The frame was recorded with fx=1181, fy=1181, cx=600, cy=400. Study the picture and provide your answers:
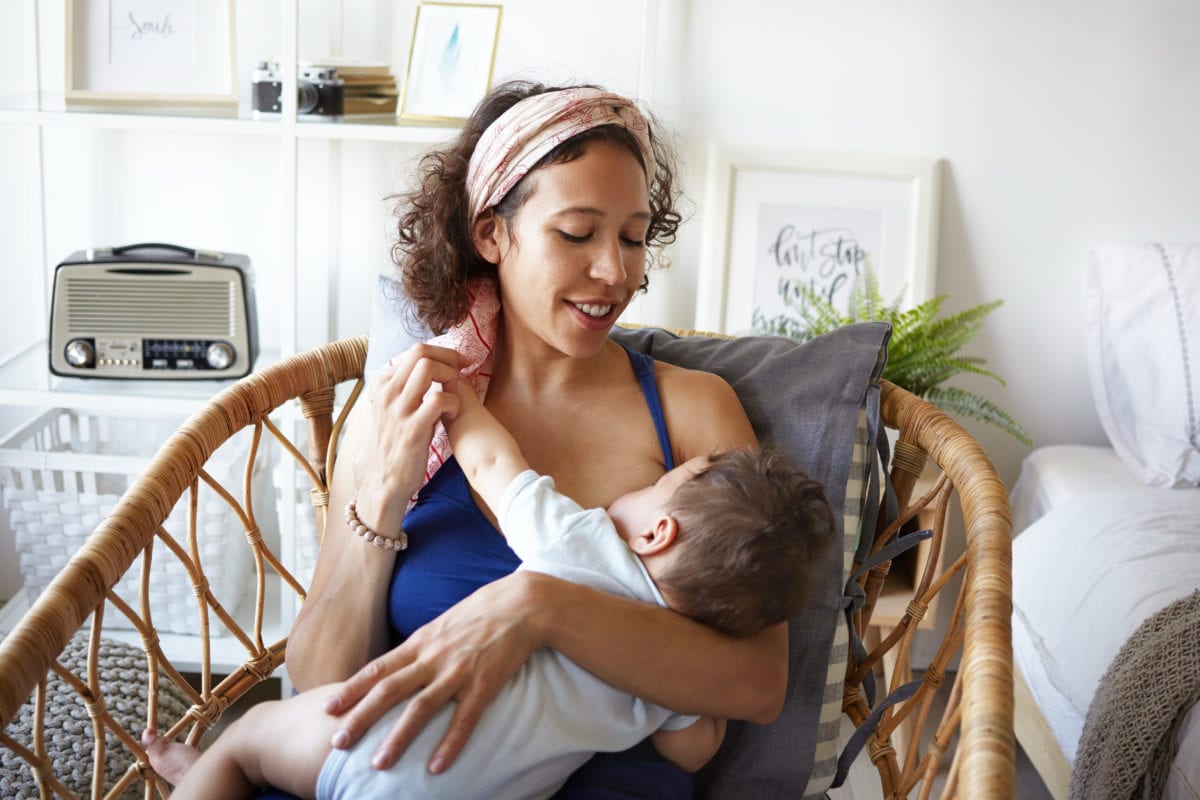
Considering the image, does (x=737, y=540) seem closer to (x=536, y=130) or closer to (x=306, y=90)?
(x=536, y=130)

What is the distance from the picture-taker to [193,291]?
2383 millimetres

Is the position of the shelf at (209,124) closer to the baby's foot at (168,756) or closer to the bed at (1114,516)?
the baby's foot at (168,756)

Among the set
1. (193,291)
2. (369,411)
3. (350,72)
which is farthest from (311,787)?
(350,72)

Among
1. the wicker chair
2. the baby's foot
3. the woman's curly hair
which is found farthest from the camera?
the woman's curly hair

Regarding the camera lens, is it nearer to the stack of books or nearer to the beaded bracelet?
the stack of books

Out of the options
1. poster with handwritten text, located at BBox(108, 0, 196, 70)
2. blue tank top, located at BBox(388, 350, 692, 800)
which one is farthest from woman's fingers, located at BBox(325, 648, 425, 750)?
poster with handwritten text, located at BBox(108, 0, 196, 70)

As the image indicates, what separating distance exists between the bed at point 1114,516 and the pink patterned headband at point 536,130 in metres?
1.12

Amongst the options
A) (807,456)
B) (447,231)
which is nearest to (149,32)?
(447,231)

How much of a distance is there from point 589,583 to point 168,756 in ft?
1.78

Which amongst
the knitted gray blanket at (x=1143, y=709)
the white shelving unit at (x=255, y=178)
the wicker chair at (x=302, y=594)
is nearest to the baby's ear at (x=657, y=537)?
the wicker chair at (x=302, y=594)

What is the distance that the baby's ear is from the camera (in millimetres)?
1264

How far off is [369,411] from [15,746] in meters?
0.58

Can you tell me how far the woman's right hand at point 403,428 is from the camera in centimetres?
139

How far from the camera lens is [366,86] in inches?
96.7
